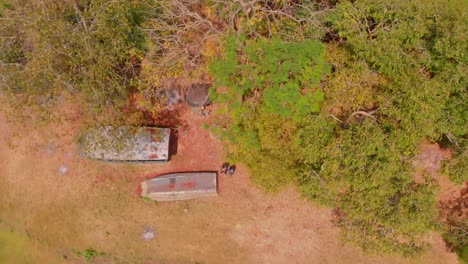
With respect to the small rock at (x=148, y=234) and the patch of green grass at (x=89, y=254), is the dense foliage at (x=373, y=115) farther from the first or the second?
the patch of green grass at (x=89, y=254)

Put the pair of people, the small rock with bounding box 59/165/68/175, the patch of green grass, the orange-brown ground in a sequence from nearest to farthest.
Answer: the orange-brown ground
the pair of people
the patch of green grass
the small rock with bounding box 59/165/68/175

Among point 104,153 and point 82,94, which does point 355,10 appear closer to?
point 82,94

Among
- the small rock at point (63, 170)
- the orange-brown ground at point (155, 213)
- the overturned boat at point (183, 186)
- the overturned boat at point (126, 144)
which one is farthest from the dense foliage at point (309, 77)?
the small rock at point (63, 170)

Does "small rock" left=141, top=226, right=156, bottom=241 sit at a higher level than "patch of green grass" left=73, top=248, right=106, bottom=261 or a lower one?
higher

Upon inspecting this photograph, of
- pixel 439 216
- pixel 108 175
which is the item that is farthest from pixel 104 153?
pixel 439 216

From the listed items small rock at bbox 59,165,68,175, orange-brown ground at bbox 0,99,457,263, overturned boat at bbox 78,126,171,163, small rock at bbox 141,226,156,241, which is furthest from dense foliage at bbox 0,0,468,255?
small rock at bbox 141,226,156,241

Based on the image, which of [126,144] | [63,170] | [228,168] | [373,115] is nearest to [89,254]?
[63,170]

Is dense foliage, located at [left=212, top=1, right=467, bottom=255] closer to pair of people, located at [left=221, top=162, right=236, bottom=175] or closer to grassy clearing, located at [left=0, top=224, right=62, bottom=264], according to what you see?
pair of people, located at [left=221, top=162, right=236, bottom=175]
